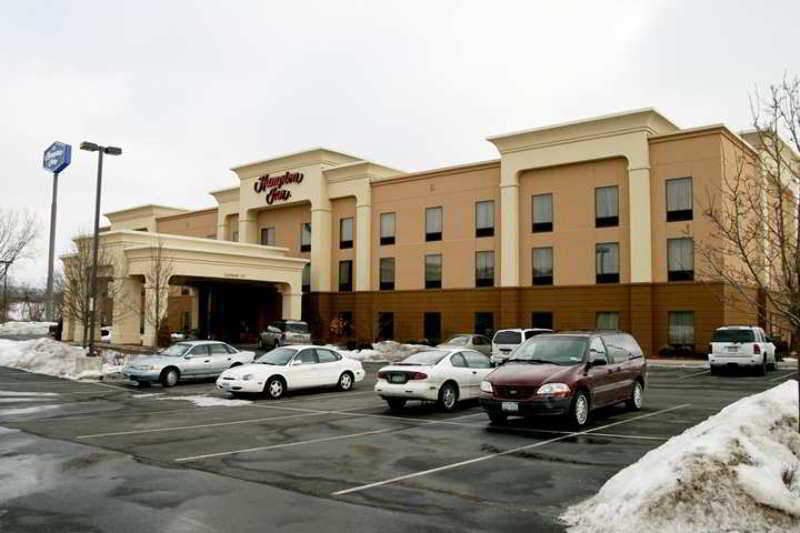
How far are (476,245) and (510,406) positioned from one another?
98.6ft

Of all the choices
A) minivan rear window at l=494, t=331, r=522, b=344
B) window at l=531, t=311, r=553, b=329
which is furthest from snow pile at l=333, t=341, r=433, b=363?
minivan rear window at l=494, t=331, r=522, b=344

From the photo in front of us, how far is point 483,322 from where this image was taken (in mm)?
40781

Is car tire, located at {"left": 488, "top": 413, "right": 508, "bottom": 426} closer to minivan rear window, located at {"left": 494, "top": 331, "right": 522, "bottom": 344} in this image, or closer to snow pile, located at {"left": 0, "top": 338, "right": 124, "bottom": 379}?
minivan rear window, located at {"left": 494, "top": 331, "right": 522, "bottom": 344}

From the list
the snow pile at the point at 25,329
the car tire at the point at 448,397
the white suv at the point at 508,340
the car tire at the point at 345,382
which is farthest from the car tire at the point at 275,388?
the snow pile at the point at 25,329

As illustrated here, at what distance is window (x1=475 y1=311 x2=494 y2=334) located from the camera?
40.4 meters

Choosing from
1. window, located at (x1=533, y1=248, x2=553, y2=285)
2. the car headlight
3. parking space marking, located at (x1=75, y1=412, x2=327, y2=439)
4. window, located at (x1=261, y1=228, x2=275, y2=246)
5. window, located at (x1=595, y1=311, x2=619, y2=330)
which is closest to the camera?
the car headlight

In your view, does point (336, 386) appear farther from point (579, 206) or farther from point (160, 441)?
point (579, 206)

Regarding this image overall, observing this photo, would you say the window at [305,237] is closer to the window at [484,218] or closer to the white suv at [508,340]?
the window at [484,218]

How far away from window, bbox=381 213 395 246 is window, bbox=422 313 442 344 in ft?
20.5

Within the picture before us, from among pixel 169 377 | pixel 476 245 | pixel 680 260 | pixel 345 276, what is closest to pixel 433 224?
pixel 476 245

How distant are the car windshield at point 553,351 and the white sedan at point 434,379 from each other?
2214 mm

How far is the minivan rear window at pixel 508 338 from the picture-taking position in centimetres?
2650

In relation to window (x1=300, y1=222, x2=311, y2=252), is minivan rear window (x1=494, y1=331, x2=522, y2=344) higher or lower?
lower

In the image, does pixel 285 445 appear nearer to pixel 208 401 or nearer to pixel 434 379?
pixel 434 379
